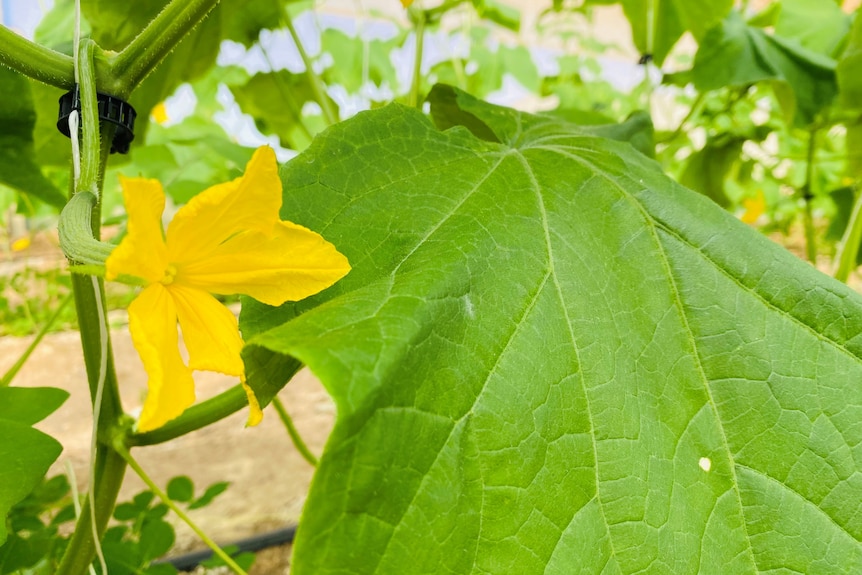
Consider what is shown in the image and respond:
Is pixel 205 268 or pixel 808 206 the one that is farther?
pixel 808 206

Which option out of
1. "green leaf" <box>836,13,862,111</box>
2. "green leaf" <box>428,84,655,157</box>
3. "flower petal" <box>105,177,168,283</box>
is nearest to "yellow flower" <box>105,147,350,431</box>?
"flower petal" <box>105,177,168,283</box>

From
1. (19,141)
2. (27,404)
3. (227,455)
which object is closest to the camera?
(27,404)

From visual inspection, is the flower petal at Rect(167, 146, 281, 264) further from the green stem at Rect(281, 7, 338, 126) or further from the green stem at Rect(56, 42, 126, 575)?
the green stem at Rect(281, 7, 338, 126)

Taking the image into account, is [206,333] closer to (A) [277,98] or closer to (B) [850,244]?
(B) [850,244]

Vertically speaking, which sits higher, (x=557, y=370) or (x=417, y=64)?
(x=417, y=64)

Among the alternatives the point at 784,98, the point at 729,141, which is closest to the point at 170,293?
the point at 784,98

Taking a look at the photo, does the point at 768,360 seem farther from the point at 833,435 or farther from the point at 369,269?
the point at 369,269

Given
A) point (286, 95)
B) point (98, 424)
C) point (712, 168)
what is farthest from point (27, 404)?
point (712, 168)

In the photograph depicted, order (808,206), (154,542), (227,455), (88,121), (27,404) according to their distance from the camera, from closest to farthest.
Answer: (88,121), (27,404), (154,542), (808,206), (227,455)
